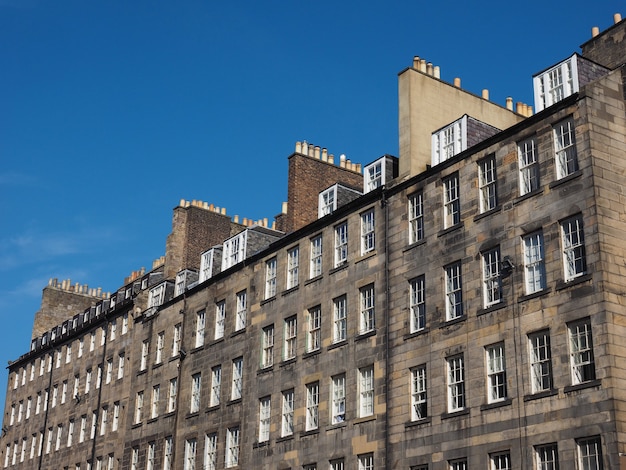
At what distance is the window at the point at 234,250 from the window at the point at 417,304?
44.8ft

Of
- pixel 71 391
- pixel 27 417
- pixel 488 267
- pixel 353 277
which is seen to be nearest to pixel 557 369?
pixel 488 267

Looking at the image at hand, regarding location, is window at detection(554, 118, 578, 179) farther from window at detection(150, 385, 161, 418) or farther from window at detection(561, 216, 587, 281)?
window at detection(150, 385, 161, 418)

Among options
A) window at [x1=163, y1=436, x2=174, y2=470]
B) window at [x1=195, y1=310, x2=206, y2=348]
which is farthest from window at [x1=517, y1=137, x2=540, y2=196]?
window at [x1=163, y1=436, x2=174, y2=470]

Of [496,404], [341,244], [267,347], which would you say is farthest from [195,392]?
[496,404]

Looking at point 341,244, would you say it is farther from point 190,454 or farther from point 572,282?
point 190,454

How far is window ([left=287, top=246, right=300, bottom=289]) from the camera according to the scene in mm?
42031

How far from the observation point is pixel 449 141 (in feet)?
120

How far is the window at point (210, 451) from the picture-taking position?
144ft

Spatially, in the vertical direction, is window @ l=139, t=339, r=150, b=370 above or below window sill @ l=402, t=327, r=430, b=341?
above

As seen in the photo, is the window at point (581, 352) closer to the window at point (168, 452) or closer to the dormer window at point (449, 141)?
the dormer window at point (449, 141)

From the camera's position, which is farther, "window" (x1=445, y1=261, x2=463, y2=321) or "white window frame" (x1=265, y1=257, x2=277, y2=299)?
"white window frame" (x1=265, y1=257, x2=277, y2=299)

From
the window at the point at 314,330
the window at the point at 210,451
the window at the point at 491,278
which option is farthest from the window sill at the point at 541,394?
the window at the point at 210,451

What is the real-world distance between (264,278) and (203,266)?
7.01 meters

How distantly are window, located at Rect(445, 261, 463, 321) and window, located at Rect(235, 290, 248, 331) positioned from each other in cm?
1359
